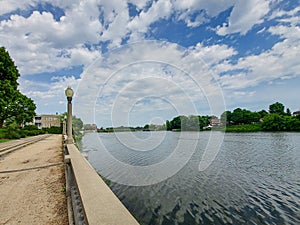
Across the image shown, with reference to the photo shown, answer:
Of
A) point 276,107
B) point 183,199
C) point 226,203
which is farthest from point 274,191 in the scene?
point 276,107

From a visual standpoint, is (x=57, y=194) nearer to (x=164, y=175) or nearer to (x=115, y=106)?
(x=115, y=106)

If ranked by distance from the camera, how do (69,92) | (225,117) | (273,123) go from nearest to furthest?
(69,92), (225,117), (273,123)

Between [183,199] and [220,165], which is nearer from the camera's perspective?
[183,199]

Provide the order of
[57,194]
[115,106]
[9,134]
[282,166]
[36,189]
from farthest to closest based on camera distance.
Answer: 1. [9,134]
2. [282,166]
3. [115,106]
4. [36,189]
5. [57,194]

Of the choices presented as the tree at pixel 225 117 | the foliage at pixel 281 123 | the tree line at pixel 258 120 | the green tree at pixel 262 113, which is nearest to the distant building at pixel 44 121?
the tree line at pixel 258 120

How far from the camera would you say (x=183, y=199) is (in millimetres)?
8742

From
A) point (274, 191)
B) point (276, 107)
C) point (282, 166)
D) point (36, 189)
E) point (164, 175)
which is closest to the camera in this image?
point (36, 189)

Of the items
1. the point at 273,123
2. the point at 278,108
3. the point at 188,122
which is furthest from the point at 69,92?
the point at 278,108

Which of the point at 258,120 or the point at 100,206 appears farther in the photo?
the point at 258,120

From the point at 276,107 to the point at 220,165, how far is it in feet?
318

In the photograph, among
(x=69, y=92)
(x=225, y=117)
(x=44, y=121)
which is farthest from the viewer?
(x=44, y=121)

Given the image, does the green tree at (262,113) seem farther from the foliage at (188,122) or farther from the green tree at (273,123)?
the foliage at (188,122)

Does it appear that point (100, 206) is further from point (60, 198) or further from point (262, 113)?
point (262, 113)

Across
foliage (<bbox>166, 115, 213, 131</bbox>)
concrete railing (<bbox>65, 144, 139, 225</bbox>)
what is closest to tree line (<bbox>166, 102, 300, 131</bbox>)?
foliage (<bbox>166, 115, 213, 131</bbox>)
